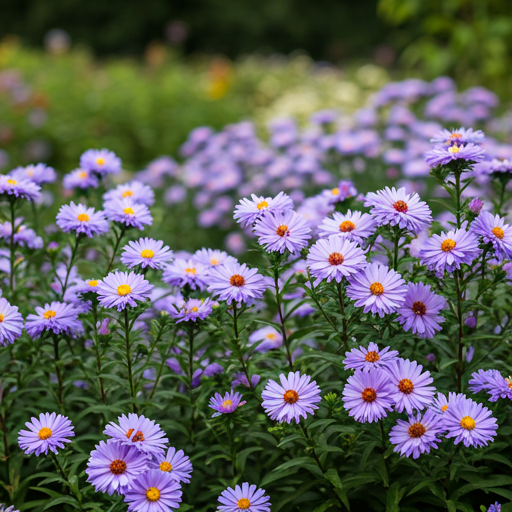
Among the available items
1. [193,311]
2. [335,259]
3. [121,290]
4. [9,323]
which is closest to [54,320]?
[9,323]

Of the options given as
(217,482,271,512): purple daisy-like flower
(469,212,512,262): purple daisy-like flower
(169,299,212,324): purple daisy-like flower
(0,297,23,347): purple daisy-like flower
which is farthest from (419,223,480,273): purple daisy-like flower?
(0,297,23,347): purple daisy-like flower

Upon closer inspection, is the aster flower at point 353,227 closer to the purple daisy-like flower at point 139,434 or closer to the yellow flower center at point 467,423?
the yellow flower center at point 467,423

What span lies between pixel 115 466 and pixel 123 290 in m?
0.38

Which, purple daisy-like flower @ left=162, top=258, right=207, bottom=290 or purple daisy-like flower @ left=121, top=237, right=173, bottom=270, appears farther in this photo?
purple daisy-like flower @ left=162, top=258, right=207, bottom=290

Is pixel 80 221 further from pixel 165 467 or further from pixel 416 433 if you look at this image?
pixel 416 433

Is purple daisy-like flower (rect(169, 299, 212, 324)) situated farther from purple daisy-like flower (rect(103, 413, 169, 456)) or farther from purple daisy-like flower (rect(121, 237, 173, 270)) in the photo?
purple daisy-like flower (rect(103, 413, 169, 456))

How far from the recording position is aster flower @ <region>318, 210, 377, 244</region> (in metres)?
1.38

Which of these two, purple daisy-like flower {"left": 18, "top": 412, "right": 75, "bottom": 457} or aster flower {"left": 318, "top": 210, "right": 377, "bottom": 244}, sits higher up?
aster flower {"left": 318, "top": 210, "right": 377, "bottom": 244}

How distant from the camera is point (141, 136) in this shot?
6164mm

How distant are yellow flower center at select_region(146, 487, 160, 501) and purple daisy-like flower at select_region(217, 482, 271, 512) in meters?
0.15

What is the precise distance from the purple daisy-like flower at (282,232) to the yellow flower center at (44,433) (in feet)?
2.09

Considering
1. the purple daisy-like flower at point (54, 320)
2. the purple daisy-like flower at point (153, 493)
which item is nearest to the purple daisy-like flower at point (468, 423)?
the purple daisy-like flower at point (153, 493)

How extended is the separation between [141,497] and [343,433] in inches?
19.4

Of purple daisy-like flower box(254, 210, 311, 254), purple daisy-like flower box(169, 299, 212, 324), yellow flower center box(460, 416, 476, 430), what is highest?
purple daisy-like flower box(254, 210, 311, 254)
